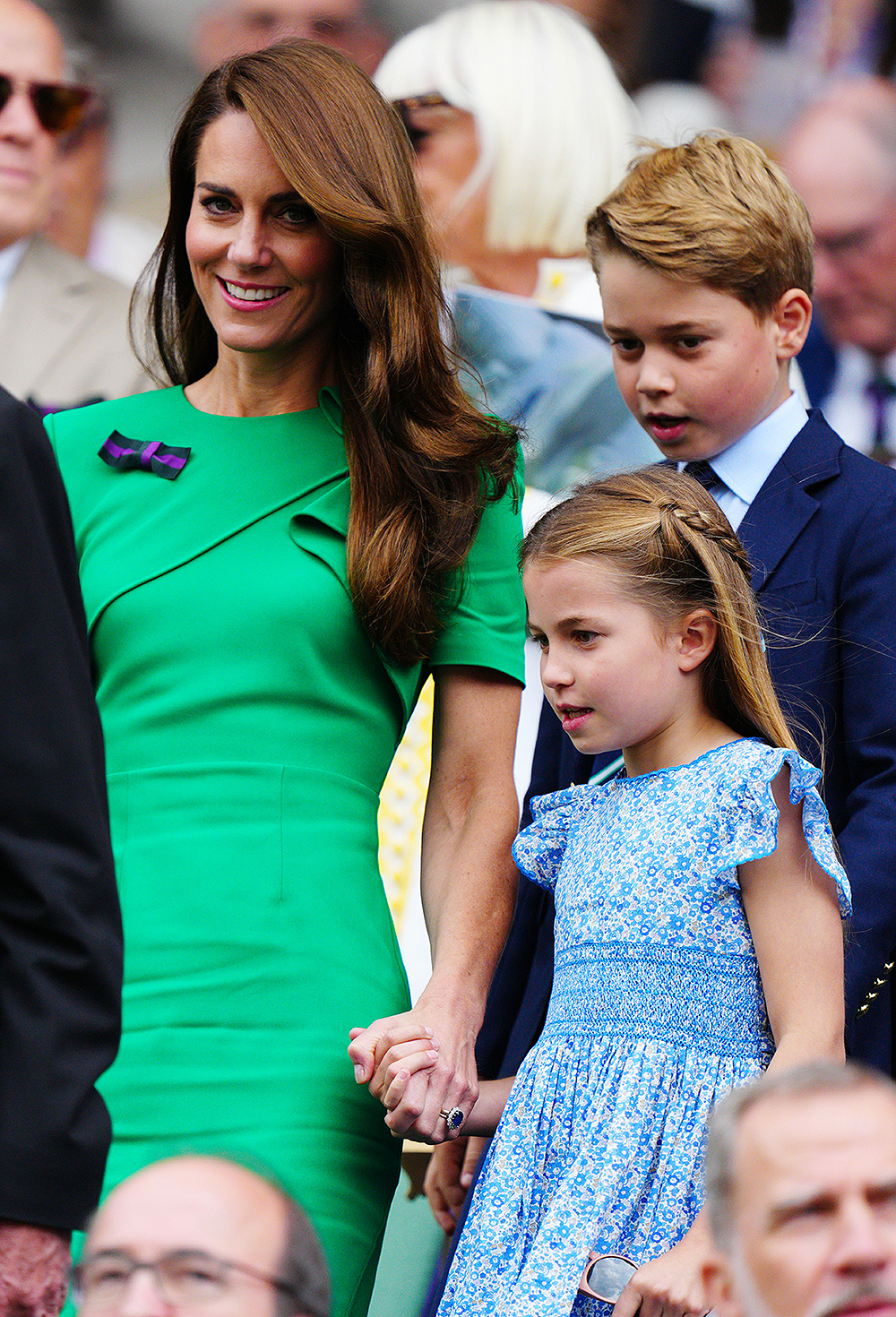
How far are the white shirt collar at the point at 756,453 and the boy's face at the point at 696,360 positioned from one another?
0.01 meters

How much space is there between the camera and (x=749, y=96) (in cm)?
443

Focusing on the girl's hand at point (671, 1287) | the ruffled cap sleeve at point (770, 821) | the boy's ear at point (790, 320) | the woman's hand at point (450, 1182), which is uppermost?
the boy's ear at point (790, 320)

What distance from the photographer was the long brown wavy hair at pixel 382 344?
2393 millimetres

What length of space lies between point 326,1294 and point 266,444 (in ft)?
4.00

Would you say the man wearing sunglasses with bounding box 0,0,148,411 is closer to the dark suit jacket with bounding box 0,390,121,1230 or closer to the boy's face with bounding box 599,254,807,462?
the boy's face with bounding box 599,254,807,462

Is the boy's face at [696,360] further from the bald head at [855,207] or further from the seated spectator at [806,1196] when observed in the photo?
the bald head at [855,207]

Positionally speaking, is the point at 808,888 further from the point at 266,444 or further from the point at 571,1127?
the point at 266,444

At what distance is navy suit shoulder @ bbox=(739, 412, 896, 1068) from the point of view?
236cm

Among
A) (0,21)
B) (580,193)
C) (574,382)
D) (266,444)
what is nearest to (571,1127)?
(266,444)

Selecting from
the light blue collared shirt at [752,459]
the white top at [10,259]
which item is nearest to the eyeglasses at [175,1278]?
the light blue collared shirt at [752,459]

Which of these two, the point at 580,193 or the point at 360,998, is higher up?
the point at 580,193

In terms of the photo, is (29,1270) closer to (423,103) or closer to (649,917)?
(649,917)

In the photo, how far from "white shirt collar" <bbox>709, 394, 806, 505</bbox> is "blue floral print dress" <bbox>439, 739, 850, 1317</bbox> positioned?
487 millimetres

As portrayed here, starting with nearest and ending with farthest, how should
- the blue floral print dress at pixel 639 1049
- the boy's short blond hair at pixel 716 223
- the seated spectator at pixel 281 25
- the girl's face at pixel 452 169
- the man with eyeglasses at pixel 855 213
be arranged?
the blue floral print dress at pixel 639 1049, the boy's short blond hair at pixel 716 223, the man with eyeglasses at pixel 855 213, the girl's face at pixel 452 169, the seated spectator at pixel 281 25
